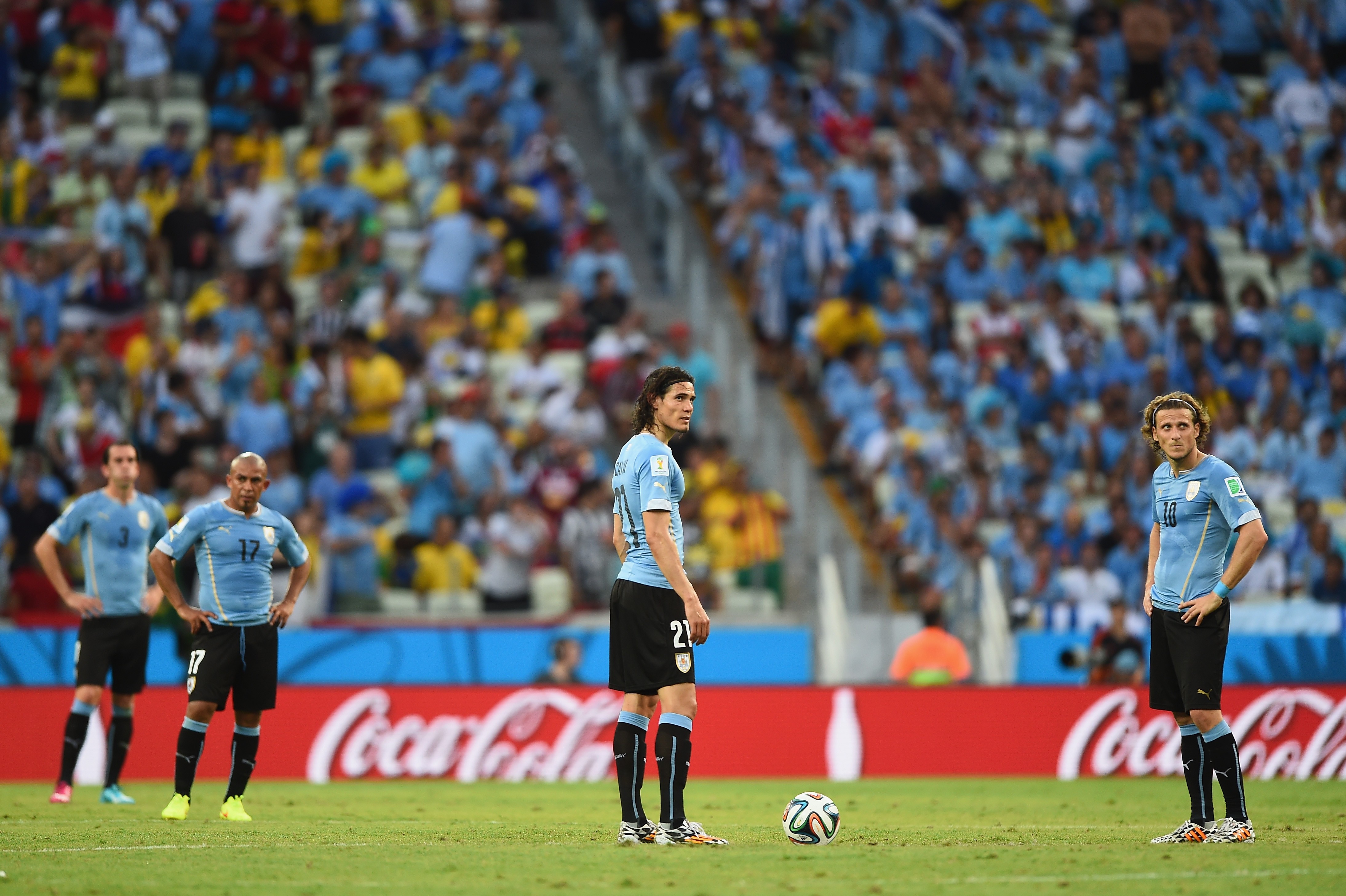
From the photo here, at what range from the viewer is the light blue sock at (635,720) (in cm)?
937

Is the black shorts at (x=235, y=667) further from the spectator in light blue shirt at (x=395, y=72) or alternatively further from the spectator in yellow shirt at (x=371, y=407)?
the spectator in light blue shirt at (x=395, y=72)

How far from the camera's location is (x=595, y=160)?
27.8 m

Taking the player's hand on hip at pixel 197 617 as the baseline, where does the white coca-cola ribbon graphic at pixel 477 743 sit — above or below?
below

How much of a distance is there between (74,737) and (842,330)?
40.5ft

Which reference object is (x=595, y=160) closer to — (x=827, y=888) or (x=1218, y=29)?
(x=1218, y=29)

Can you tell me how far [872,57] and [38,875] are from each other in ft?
73.2

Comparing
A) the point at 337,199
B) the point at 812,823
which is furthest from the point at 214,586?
A: the point at 337,199

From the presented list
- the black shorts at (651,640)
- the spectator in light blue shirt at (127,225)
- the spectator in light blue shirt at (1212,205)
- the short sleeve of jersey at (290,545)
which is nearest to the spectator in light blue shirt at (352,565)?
the spectator in light blue shirt at (127,225)

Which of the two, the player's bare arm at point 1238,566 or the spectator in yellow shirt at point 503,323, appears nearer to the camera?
the player's bare arm at point 1238,566

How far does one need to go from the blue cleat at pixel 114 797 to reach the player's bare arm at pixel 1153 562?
7654 mm

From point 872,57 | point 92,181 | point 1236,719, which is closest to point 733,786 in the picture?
point 1236,719

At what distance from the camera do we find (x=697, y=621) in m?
8.88

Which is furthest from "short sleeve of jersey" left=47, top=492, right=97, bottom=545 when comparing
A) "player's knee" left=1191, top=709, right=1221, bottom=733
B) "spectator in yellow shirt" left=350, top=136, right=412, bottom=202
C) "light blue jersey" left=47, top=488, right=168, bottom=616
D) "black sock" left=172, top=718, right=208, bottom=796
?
"spectator in yellow shirt" left=350, top=136, right=412, bottom=202

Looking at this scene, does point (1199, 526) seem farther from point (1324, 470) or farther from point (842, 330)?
point (842, 330)
